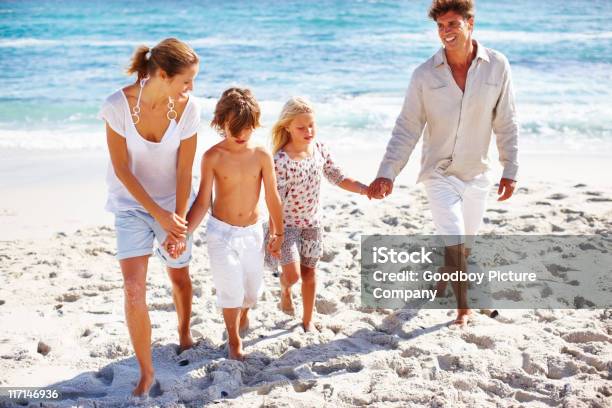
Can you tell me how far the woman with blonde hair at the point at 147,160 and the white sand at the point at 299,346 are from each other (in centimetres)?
40

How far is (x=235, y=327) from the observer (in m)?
3.93

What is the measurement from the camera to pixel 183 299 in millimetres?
3984

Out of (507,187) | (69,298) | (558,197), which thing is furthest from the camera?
(558,197)

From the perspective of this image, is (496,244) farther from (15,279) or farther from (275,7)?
(275,7)

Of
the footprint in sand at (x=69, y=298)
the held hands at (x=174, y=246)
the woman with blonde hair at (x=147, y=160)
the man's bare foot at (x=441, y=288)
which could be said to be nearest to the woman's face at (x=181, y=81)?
the woman with blonde hair at (x=147, y=160)

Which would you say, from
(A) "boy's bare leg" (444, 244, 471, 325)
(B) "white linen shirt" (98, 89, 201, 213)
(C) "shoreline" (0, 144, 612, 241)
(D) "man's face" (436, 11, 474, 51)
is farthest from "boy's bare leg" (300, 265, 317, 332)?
(C) "shoreline" (0, 144, 612, 241)

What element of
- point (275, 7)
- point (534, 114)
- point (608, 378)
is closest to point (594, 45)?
point (534, 114)

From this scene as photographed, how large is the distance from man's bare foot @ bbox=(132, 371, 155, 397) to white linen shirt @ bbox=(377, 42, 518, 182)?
5.98 feet

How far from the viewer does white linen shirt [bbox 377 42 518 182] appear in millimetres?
4277

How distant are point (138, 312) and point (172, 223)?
1.49 feet

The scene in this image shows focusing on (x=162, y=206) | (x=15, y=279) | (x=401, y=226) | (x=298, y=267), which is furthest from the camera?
(x=401, y=226)

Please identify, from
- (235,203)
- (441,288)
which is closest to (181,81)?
(235,203)

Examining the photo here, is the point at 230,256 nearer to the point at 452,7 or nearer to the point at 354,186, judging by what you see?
the point at 354,186

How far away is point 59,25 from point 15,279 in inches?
852
